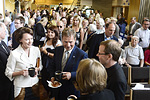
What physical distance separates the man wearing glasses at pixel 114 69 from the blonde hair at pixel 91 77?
1.10 feet

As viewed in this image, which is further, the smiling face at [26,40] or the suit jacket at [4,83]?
the suit jacket at [4,83]

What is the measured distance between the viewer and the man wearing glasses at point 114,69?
5.13ft

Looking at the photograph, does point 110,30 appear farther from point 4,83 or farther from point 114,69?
point 4,83

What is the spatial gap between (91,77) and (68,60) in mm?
896

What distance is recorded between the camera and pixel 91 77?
1241 mm

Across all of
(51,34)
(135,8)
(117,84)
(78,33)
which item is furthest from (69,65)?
(135,8)

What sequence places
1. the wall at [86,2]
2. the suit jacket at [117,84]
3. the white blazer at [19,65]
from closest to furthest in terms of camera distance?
1. the suit jacket at [117,84]
2. the white blazer at [19,65]
3. the wall at [86,2]

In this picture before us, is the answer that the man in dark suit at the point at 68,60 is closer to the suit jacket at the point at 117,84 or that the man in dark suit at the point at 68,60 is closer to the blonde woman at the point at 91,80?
the suit jacket at the point at 117,84

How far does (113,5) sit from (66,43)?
1376cm

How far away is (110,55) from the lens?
1.69 metres

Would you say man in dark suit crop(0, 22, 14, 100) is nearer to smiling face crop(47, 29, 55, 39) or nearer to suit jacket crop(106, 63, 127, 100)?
smiling face crop(47, 29, 55, 39)

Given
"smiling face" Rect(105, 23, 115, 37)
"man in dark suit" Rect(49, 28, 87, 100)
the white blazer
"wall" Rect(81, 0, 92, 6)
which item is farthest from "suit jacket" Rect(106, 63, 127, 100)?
"wall" Rect(81, 0, 92, 6)

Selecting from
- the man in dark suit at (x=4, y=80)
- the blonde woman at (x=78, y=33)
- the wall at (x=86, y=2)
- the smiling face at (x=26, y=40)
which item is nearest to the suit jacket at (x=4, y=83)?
the man in dark suit at (x=4, y=80)

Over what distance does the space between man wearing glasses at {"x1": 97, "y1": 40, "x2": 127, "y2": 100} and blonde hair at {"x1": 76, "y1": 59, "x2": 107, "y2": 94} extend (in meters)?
0.33
